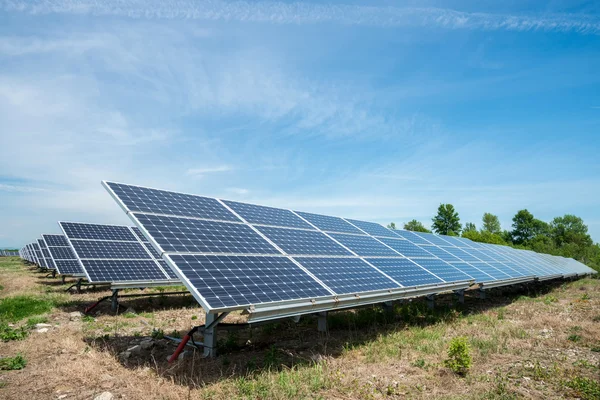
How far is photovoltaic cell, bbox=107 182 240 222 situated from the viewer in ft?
35.5

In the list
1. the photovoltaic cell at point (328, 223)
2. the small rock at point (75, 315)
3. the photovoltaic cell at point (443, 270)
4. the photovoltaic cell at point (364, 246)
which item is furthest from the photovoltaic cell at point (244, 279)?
the small rock at point (75, 315)

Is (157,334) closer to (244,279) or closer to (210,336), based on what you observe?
(210,336)

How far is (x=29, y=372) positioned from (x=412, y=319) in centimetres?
1274

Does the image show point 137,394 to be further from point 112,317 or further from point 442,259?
point 442,259

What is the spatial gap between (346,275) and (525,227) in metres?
116

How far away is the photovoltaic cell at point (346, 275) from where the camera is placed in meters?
10.5

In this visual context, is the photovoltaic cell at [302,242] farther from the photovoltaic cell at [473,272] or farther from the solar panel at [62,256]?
the solar panel at [62,256]

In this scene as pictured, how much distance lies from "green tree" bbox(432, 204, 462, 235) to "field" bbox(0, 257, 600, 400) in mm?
88509

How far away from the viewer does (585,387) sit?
7.66 meters

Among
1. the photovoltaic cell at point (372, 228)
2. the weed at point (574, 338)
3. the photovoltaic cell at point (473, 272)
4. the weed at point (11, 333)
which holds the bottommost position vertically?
the weed at point (574, 338)

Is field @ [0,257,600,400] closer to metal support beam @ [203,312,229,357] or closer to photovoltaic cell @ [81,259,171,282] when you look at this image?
metal support beam @ [203,312,229,357]

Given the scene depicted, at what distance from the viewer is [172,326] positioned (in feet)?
45.2

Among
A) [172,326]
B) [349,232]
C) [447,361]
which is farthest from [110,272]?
[447,361]

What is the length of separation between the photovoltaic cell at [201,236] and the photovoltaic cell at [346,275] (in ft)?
4.34
